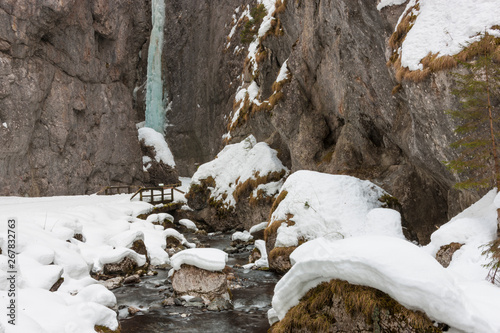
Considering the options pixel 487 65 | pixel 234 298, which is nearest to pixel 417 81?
pixel 487 65

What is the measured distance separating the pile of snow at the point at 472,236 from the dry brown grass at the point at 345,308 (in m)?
2.17

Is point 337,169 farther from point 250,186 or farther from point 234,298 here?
point 234,298

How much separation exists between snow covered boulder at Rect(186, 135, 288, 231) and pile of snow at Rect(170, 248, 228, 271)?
1102cm

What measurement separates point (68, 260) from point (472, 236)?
1056 centimetres

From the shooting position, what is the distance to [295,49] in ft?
72.7

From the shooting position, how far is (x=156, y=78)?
5269 centimetres

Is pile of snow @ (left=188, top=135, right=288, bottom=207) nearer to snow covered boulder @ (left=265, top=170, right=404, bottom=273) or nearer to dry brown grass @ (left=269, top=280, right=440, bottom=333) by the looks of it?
snow covered boulder @ (left=265, top=170, right=404, bottom=273)

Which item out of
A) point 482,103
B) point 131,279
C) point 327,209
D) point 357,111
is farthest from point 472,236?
point 357,111

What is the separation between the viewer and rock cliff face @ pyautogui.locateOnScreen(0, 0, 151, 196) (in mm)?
30359

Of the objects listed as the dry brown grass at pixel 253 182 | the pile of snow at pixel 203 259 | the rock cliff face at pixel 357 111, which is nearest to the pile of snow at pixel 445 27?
the rock cliff face at pixel 357 111

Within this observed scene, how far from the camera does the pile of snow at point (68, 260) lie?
263 inches

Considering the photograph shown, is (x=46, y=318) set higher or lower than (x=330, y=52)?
lower

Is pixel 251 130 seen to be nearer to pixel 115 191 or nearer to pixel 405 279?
pixel 115 191

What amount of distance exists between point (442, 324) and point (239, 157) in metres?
23.3
